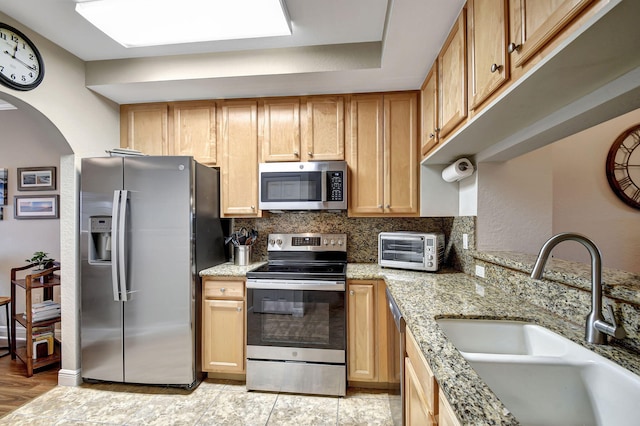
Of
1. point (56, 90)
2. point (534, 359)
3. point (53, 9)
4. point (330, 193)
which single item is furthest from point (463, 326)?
point (56, 90)

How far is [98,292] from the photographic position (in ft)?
6.82

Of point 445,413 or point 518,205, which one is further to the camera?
point 518,205

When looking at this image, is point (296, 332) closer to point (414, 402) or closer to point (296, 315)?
point (296, 315)

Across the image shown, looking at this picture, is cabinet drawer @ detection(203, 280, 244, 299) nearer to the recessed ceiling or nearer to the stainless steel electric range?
the stainless steel electric range

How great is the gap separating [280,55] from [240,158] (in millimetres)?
896

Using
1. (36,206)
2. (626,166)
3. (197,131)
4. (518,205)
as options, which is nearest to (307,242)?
(197,131)

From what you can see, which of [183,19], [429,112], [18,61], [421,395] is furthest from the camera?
[429,112]

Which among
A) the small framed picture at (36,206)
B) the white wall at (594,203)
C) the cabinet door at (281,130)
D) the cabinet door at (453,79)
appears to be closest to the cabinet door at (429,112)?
the cabinet door at (453,79)

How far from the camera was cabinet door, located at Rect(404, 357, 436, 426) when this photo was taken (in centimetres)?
93

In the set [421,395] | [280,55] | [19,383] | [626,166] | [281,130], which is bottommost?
[19,383]

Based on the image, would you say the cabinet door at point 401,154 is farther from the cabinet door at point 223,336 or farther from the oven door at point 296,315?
the cabinet door at point 223,336

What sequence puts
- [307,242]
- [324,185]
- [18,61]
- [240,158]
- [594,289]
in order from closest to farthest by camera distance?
[594,289], [18,61], [324,185], [240,158], [307,242]

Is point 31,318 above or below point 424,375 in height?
below

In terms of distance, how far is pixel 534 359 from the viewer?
0.84m
